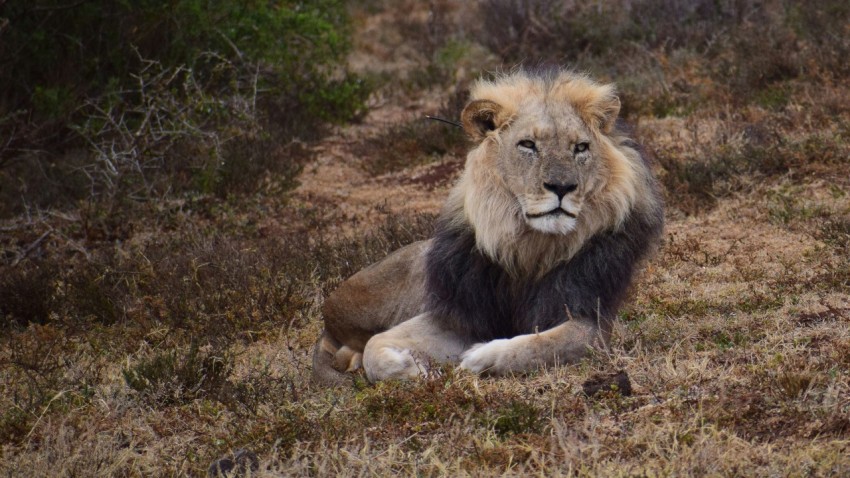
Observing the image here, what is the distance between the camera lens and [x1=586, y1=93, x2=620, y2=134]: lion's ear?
5.44 m

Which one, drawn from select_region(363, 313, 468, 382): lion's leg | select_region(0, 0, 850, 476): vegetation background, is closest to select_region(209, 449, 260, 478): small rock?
select_region(0, 0, 850, 476): vegetation background

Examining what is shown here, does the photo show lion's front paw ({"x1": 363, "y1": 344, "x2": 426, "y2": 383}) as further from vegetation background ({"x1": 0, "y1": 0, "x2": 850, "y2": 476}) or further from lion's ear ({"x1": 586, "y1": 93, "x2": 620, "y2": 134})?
lion's ear ({"x1": 586, "y1": 93, "x2": 620, "y2": 134})

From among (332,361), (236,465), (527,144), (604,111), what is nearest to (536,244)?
(527,144)

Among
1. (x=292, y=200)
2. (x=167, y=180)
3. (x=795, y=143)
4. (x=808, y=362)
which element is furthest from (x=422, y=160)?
(x=808, y=362)

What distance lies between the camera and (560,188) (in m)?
5.11

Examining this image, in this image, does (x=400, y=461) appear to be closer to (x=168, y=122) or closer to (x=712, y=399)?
(x=712, y=399)

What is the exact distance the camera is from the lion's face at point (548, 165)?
5133 millimetres

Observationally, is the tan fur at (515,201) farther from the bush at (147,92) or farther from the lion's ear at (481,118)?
the bush at (147,92)

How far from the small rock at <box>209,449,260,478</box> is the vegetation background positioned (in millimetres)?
52

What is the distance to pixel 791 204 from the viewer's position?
25.8 ft

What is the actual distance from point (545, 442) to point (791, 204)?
4.28 m

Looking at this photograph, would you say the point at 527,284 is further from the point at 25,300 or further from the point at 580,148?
the point at 25,300

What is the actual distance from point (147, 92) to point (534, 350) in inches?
247

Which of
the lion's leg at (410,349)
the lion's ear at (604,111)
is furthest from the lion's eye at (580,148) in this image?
the lion's leg at (410,349)
